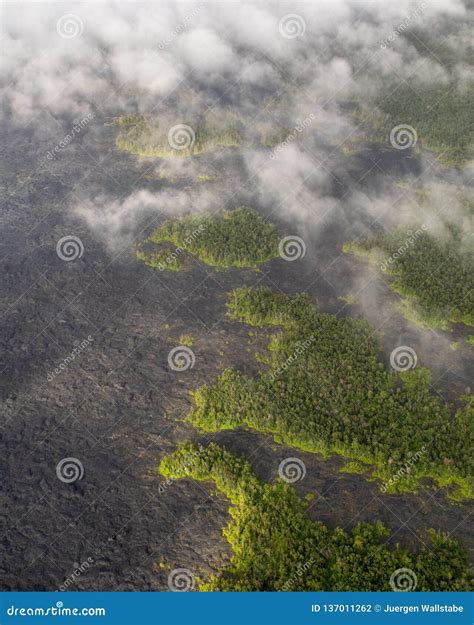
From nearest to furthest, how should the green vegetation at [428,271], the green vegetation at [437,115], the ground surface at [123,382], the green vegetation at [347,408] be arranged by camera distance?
the ground surface at [123,382], the green vegetation at [347,408], the green vegetation at [428,271], the green vegetation at [437,115]

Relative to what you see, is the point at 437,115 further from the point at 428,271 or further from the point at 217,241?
A: the point at 217,241

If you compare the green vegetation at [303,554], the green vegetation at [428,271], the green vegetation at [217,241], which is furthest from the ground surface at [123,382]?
the green vegetation at [428,271]

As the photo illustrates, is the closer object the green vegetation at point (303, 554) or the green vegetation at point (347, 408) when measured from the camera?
the green vegetation at point (303, 554)

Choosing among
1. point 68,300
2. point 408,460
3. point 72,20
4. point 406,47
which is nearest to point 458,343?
point 408,460

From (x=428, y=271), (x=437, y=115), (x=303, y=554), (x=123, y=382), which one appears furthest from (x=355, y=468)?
(x=437, y=115)

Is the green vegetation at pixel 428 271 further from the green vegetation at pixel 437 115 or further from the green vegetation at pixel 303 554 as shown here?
the green vegetation at pixel 303 554

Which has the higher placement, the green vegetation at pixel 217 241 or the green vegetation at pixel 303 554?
the green vegetation at pixel 217 241

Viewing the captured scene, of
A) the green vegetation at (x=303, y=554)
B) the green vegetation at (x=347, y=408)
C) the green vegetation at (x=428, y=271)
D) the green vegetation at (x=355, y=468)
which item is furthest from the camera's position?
the green vegetation at (x=428, y=271)
